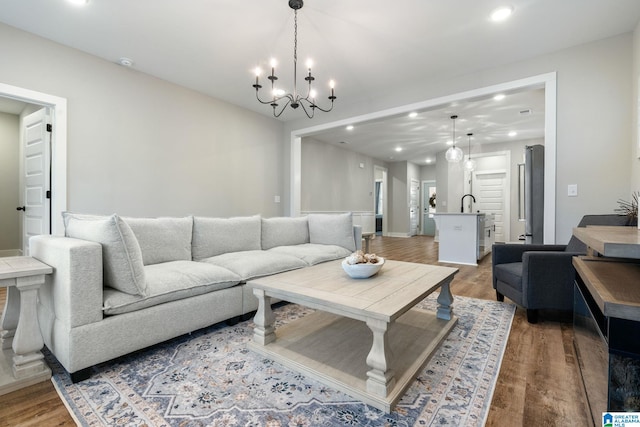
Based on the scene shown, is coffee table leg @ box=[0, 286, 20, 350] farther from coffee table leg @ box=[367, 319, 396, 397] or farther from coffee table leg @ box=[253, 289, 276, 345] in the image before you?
coffee table leg @ box=[367, 319, 396, 397]

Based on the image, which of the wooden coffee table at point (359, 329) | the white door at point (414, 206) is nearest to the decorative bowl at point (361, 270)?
the wooden coffee table at point (359, 329)

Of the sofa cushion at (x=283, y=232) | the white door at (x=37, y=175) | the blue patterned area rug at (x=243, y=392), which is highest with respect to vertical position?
the white door at (x=37, y=175)

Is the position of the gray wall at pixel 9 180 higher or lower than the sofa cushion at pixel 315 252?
higher

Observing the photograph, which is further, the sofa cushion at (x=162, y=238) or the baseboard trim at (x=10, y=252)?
the baseboard trim at (x=10, y=252)

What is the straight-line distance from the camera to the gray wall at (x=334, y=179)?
6742 mm

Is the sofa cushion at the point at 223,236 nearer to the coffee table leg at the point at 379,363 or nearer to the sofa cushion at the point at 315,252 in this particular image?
the sofa cushion at the point at 315,252

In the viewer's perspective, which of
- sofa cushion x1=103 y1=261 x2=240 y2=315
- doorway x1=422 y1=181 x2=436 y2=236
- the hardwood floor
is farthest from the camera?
doorway x1=422 y1=181 x2=436 y2=236

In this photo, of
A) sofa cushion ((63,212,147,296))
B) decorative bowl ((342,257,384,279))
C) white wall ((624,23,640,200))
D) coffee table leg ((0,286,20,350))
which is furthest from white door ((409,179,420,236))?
coffee table leg ((0,286,20,350))

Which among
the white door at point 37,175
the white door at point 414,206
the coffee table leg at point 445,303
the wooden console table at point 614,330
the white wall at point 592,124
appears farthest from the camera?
the white door at point 414,206

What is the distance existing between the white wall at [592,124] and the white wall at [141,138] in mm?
4026

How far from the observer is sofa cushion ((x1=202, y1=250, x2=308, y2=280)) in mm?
2430

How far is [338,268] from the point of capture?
2311mm

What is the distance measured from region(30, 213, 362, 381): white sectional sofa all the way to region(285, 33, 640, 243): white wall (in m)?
2.78

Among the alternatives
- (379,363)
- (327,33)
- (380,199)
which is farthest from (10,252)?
(380,199)
